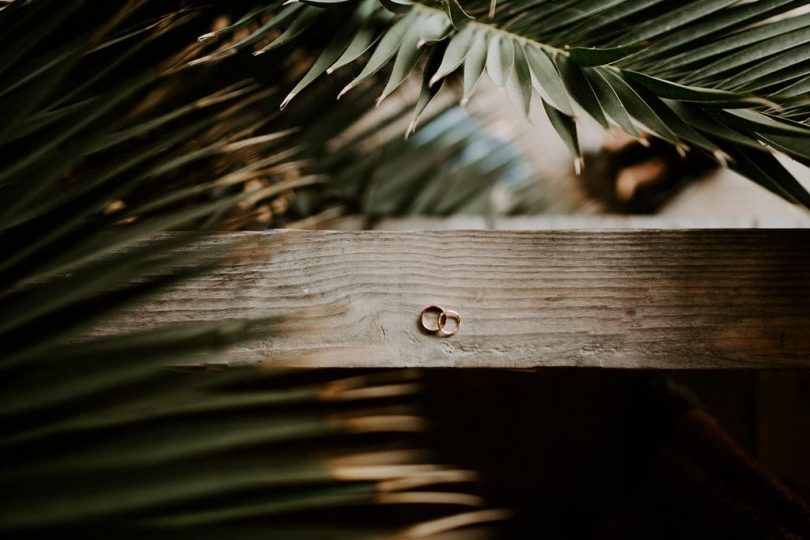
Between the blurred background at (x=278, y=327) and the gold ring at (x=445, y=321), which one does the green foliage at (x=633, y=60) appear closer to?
the blurred background at (x=278, y=327)

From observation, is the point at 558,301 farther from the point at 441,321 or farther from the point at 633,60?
the point at 633,60

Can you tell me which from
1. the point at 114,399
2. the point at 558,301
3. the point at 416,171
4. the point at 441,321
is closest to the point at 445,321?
the point at 441,321

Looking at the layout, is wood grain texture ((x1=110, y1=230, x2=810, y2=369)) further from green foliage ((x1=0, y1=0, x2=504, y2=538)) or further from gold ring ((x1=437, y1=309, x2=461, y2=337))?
green foliage ((x1=0, y1=0, x2=504, y2=538))

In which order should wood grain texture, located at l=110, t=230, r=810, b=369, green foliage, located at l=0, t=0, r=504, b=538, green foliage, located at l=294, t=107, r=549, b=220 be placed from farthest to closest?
green foliage, located at l=294, t=107, r=549, b=220 → wood grain texture, located at l=110, t=230, r=810, b=369 → green foliage, located at l=0, t=0, r=504, b=538

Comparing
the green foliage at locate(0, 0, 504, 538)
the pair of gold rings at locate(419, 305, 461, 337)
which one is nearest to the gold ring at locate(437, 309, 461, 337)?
the pair of gold rings at locate(419, 305, 461, 337)

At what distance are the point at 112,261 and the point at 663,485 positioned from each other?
0.83 m

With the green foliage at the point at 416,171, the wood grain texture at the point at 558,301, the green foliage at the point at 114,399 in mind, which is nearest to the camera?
the green foliage at the point at 114,399

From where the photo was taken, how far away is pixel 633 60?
604 millimetres

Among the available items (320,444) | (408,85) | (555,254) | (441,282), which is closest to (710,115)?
(555,254)

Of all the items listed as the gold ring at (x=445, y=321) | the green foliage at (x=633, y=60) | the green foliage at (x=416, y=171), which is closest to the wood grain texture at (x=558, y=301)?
the gold ring at (x=445, y=321)

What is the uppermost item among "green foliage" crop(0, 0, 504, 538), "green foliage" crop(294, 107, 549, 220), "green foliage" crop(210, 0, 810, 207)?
"green foliage" crop(294, 107, 549, 220)

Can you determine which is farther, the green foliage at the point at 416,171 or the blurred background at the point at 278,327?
the green foliage at the point at 416,171

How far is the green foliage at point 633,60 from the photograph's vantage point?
56 centimetres

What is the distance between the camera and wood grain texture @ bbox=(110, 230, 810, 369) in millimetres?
527
